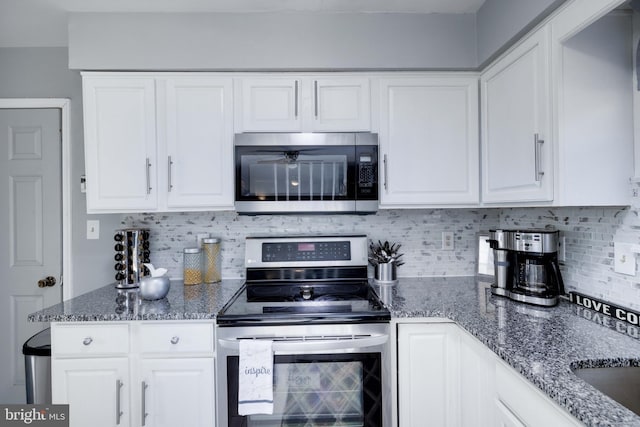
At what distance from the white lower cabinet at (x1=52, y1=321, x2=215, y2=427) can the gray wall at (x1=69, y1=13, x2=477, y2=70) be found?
1.37 m

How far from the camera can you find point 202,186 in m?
1.85

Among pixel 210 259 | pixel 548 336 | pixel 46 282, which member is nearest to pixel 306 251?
pixel 210 259

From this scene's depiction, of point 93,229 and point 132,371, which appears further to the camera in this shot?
point 93,229

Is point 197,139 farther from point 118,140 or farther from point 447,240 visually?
point 447,240

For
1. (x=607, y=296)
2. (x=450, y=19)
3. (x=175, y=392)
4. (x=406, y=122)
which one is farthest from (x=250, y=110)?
(x=607, y=296)

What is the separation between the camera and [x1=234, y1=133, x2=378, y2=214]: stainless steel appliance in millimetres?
1811

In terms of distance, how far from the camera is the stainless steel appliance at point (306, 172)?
181 cm

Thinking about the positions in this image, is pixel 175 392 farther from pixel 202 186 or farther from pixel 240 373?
pixel 202 186

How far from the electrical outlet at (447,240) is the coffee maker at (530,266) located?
0.53 meters

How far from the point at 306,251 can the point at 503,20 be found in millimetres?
1565

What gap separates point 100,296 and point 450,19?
244 centimetres

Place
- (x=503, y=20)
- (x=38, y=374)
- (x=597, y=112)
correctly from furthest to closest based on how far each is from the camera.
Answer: (x=38, y=374), (x=503, y=20), (x=597, y=112)

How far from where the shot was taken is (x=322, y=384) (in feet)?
4.85

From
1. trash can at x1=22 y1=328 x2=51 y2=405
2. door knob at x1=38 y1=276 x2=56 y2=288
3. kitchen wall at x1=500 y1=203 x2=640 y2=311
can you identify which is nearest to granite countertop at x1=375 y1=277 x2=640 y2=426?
kitchen wall at x1=500 y1=203 x2=640 y2=311
